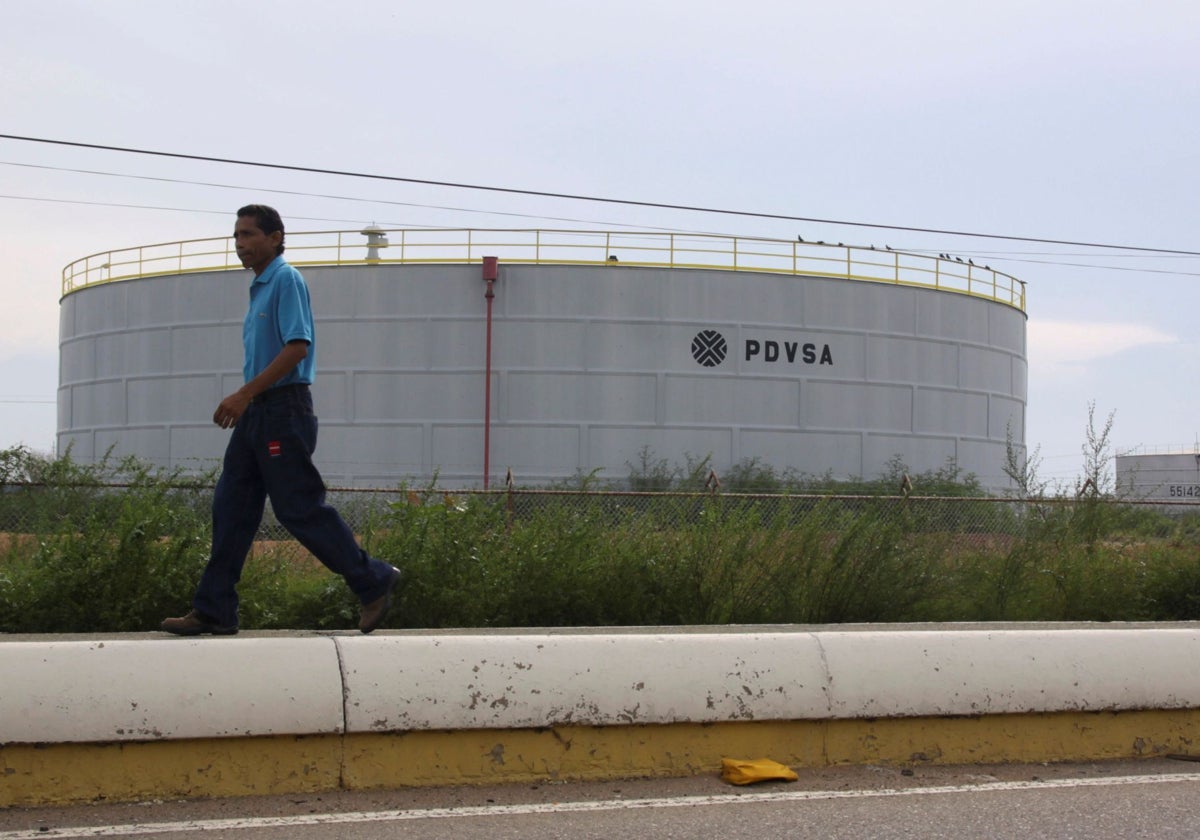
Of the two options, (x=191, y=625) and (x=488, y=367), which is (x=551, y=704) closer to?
(x=191, y=625)

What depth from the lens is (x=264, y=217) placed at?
19.1ft

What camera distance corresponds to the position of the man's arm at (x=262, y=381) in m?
5.43

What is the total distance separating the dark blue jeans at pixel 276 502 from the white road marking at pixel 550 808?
1.22m

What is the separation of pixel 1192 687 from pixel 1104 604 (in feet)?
15.1

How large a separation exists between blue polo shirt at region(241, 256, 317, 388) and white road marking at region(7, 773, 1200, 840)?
6.02ft

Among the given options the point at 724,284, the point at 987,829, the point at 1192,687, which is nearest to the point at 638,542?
the point at 1192,687

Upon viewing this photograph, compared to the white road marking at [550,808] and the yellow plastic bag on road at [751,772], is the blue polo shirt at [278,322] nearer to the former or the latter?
the white road marking at [550,808]

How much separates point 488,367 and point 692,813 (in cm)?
2280

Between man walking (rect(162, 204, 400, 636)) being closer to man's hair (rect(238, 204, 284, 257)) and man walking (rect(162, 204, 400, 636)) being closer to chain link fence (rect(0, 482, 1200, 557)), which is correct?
man's hair (rect(238, 204, 284, 257))

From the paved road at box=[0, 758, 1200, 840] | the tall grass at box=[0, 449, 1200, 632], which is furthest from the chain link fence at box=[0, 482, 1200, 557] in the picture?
the paved road at box=[0, 758, 1200, 840]

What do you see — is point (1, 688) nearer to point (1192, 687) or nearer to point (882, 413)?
point (1192, 687)

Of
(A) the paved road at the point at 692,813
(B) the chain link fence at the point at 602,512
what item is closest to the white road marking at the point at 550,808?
(A) the paved road at the point at 692,813

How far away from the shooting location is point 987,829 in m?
4.69

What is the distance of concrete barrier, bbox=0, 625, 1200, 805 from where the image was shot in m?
4.87
